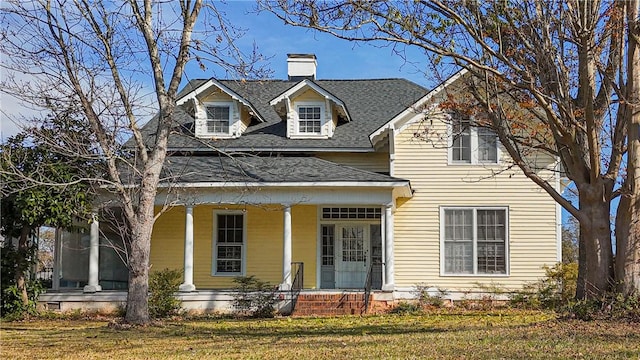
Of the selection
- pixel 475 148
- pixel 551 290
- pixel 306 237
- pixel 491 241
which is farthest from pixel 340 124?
pixel 551 290

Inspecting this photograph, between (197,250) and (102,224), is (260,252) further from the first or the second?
(102,224)

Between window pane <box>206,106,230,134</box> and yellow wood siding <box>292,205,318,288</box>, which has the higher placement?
window pane <box>206,106,230,134</box>

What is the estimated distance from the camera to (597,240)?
1286 centimetres

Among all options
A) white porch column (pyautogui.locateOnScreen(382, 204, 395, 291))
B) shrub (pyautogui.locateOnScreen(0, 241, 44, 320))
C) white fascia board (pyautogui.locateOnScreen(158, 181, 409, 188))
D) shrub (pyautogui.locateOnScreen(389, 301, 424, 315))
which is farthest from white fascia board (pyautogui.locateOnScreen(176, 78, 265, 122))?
shrub (pyautogui.locateOnScreen(389, 301, 424, 315))

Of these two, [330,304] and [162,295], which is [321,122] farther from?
[162,295]

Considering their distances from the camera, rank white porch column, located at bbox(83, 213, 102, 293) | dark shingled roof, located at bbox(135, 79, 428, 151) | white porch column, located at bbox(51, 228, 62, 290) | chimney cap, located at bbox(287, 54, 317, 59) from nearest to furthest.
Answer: white porch column, located at bbox(83, 213, 102, 293)
white porch column, located at bbox(51, 228, 62, 290)
dark shingled roof, located at bbox(135, 79, 428, 151)
chimney cap, located at bbox(287, 54, 317, 59)

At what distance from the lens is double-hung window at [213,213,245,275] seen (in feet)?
74.5

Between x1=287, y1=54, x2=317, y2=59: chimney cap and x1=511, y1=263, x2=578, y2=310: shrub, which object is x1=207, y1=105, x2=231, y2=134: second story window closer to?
x1=287, y1=54, x2=317, y2=59: chimney cap

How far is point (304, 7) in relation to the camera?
39.3 ft

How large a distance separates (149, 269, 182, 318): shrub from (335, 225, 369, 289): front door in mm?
5321

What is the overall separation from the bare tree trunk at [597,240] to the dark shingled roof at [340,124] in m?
10.3

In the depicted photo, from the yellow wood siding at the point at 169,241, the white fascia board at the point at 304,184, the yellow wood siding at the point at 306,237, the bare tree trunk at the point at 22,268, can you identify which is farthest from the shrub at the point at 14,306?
the yellow wood siding at the point at 306,237

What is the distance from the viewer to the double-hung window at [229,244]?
22719 mm

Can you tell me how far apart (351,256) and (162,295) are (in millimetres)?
6165
